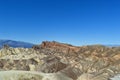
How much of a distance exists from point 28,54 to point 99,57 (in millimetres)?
17285

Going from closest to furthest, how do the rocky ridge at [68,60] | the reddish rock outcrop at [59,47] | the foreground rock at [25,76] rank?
1. the foreground rock at [25,76]
2. the rocky ridge at [68,60]
3. the reddish rock outcrop at [59,47]

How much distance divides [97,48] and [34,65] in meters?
25.7

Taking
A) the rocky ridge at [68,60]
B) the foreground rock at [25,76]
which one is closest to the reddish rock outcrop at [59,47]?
the rocky ridge at [68,60]

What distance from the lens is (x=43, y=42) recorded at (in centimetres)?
10181

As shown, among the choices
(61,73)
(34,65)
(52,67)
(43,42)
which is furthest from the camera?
(43,42)

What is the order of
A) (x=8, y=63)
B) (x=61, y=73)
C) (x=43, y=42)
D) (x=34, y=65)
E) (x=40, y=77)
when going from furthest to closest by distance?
1. (x=43, y=42)
2. (x=8, y=63)
3. (x=34, y=65)
4. (x=61, y=73)
5. (x=40, y=77)

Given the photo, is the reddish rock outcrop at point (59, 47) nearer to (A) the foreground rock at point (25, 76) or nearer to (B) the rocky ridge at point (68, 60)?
(B) the rocky ridge at point (68, 60)

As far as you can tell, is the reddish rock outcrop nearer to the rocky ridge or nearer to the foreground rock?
the rocky ridge

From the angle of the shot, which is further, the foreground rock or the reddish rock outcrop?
the reddish rock outcrop

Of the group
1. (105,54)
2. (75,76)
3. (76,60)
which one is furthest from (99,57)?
(75,76)

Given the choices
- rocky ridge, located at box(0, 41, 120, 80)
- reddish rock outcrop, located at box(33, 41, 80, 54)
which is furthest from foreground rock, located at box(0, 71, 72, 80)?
reddish rock outcrop, located at box(33, 41, 80, 54)

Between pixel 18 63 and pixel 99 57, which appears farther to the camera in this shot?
pixel 99 57

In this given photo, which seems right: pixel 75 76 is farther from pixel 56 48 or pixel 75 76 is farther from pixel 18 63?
pixel 56 48

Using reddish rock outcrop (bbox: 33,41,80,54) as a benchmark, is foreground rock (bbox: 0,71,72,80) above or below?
below
